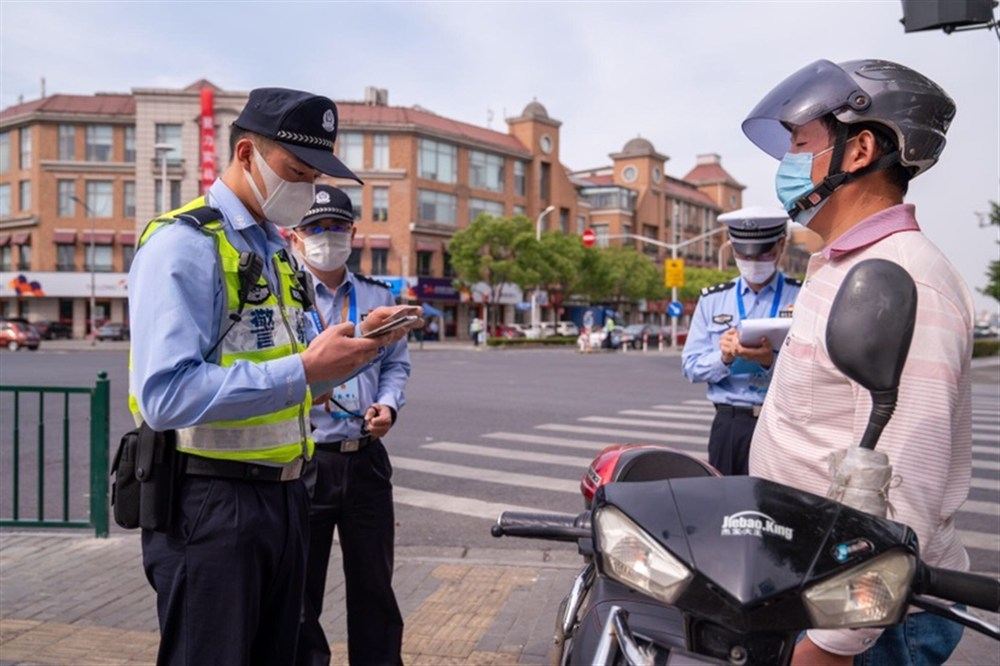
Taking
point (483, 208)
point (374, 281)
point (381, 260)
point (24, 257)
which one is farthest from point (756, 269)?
point (24, 257)

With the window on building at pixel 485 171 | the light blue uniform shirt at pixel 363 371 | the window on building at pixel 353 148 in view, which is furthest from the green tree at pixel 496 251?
the light blue uniform shirt at pixel 363 371

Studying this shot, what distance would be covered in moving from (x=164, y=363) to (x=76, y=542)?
14.7ft

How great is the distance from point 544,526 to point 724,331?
3.13 m

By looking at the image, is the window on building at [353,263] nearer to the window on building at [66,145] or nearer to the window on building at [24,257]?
the window on building at [66,145]

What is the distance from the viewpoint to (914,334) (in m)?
1.58

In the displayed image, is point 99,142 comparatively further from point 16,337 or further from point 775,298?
point 775,298

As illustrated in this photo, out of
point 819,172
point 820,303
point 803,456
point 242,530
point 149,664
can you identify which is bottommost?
point 149,664

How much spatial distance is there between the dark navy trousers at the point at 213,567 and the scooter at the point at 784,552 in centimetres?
123

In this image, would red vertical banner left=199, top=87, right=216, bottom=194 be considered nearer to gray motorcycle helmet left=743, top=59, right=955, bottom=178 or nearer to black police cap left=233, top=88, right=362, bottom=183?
black police cap left=233, top=88, right=362, bottom=183

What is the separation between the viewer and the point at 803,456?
5.90ft

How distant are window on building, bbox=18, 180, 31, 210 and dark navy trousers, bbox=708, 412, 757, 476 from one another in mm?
59156

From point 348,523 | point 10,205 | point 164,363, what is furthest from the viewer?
point 10,205

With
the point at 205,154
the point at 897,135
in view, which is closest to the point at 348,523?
the point at 897,135

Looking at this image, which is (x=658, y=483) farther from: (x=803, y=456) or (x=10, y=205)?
(x=10, y=205)
